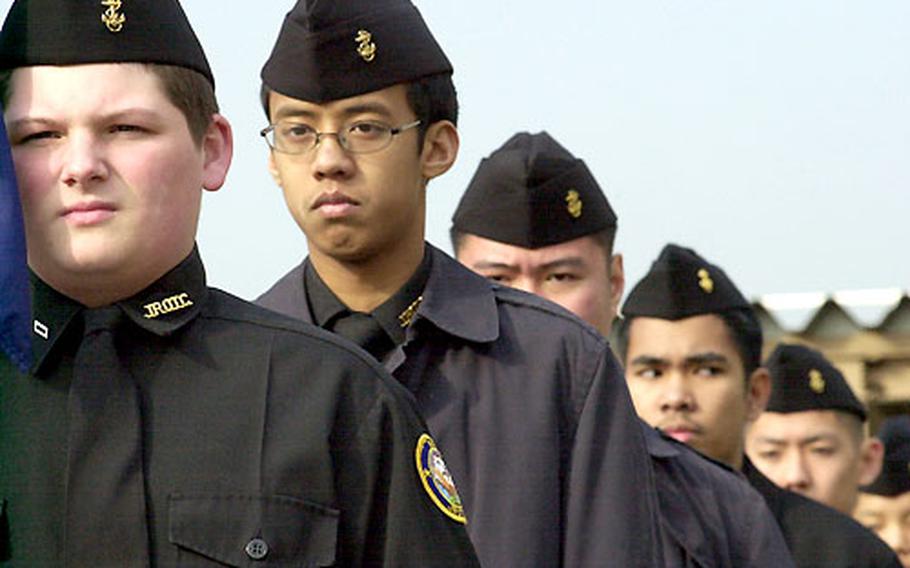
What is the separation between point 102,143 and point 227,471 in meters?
0.52

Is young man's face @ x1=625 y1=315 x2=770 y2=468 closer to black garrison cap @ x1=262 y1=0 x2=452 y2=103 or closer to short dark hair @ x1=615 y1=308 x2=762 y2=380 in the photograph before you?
short dark hair @ x1=615 y1=308 x2=762 y2=380

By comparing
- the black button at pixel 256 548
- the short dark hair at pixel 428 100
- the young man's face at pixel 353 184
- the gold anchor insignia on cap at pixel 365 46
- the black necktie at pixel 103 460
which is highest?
the gold anchor insignia on cap at pixel 365 46

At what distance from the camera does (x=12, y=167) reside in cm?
368

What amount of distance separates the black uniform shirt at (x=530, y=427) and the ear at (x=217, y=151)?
144cm

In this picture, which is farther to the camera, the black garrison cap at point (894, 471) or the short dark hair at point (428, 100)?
the black garrison cap at point (894, 471)

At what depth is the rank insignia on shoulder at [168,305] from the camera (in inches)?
151

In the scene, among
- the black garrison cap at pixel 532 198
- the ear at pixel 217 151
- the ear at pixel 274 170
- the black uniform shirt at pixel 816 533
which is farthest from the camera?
the black uniform shirt at pixel 816 533

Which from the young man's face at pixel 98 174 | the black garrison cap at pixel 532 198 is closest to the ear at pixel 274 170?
the black garrison cap at pixel 532 198

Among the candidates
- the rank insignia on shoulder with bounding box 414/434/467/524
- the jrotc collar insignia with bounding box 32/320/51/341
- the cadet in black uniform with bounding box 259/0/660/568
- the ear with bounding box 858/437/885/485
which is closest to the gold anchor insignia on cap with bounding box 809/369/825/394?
the ear with bounding box 858/437/885/485

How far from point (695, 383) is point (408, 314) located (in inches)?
114

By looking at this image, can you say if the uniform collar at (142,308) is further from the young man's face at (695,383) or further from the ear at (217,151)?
the young man's face at (695,383)

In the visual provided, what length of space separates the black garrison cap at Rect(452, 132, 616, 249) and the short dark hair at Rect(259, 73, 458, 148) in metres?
1.28

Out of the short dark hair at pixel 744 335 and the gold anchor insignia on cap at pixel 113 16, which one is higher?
the short dark hair at pixel 744 335

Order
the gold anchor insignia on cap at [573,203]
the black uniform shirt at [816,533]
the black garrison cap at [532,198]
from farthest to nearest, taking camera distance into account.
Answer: the black uniform shirt at [816,533], the gold anchor insignia on cap at [573,203], the black garrison cap at [532,198]
